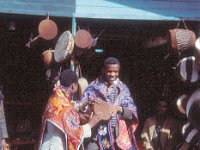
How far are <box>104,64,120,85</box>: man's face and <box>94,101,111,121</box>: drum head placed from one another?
50 centimetres

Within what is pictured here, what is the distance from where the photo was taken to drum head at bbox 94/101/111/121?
5.72 m

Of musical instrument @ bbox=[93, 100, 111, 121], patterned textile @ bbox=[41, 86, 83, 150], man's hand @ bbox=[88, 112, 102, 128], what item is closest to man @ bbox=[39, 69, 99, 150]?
patterned textile @ bbox=[41, 86, 83, 150]

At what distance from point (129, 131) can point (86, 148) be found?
0.65 meters

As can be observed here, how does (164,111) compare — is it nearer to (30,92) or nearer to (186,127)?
(186,127)

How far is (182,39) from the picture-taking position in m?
6.84

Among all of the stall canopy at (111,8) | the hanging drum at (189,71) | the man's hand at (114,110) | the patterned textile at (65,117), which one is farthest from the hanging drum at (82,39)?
the patterned textile at (65,117)

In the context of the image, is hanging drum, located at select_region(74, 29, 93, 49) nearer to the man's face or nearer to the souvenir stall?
the souvenir stall

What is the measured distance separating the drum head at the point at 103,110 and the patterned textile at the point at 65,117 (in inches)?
16.5

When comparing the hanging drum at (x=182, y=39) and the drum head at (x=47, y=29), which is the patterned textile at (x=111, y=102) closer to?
the hanging drum at (x=182, y=39)

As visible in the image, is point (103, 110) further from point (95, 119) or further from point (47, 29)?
point (47, 29)

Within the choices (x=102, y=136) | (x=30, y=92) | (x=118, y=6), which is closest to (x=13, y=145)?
(x=30, y=92)

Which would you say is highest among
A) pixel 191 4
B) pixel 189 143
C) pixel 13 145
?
pixel 191 4

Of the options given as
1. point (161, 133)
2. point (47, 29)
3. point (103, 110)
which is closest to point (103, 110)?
point (103, 110)

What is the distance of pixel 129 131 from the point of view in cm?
632
